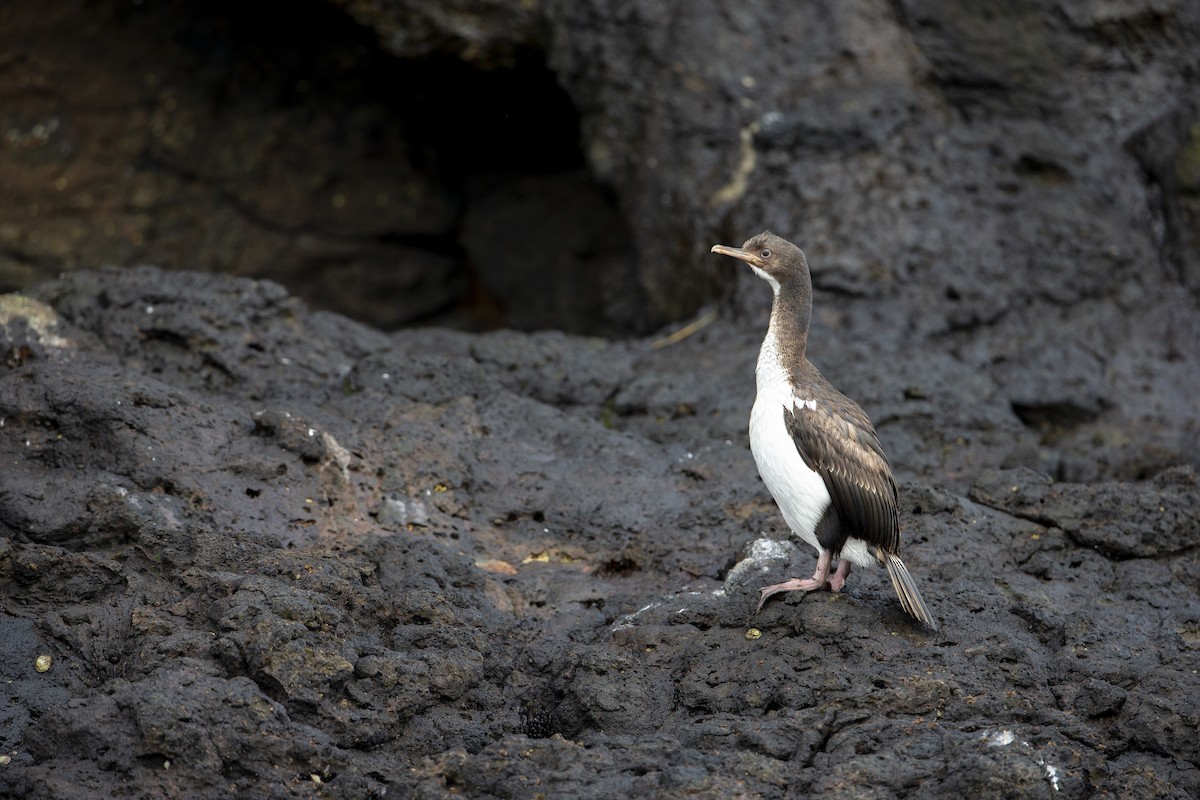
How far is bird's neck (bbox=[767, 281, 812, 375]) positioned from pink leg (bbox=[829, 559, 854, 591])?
91 centimetres

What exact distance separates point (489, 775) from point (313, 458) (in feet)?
7.03

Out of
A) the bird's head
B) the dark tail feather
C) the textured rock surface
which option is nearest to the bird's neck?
the bird's head

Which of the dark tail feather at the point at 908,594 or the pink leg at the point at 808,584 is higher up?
the dark tail feather at the point at 908,594

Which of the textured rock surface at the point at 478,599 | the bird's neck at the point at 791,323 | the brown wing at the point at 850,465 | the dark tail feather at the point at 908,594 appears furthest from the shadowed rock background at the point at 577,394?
the bird's neck at the point at 791,323

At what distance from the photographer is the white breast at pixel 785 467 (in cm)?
554

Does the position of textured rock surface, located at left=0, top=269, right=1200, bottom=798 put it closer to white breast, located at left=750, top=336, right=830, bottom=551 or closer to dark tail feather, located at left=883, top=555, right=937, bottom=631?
dark tail feather, located at left=883, top=555, right=937, bottom=631

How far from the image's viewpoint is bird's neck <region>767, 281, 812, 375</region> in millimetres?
5984

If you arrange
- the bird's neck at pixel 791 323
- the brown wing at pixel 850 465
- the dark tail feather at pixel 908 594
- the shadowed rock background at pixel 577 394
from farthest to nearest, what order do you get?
1. the bird's neck at pixel 791 323
2. the brown wing at pixel 850 465
3. the dark tail feather at pixel 908 594
4. the shadowed rock background at pixel 577 394

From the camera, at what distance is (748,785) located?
14.9 ft

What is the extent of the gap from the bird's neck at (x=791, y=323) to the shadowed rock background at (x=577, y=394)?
91 centimetres

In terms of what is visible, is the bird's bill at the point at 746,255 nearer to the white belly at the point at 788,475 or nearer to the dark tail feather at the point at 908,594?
the white belly at the point at 788,475

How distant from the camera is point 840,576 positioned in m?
5.57

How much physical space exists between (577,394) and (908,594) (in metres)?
2.95

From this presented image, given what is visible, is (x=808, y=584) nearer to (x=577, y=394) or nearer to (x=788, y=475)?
(x=788, y=475)
